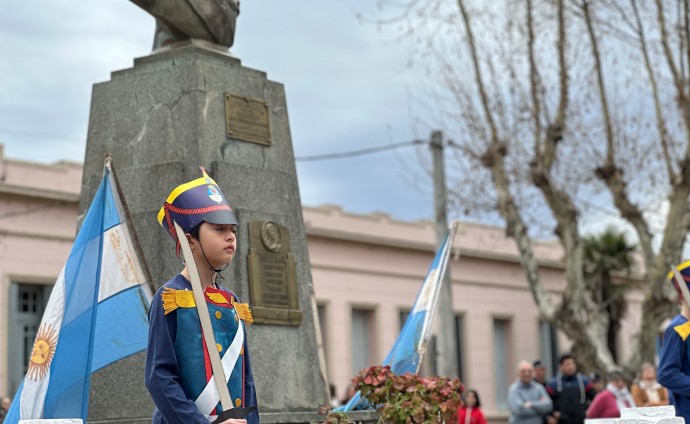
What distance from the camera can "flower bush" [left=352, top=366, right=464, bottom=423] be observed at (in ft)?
27.3

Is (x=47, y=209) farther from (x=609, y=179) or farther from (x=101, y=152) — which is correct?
(x=101, y=152)

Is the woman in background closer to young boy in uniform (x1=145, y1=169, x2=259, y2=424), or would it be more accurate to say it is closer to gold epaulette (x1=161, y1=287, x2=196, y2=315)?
young boy in uniform (x1=145, y1=169, x2=259, y2=424)

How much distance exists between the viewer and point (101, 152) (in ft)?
31.7

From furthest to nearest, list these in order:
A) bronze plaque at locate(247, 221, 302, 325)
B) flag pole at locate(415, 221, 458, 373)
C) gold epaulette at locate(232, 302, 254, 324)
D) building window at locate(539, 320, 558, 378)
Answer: building window at locate(539, 320, 558, 378) < flag pole at locate(415, 221, 458, 373) < bronze plaque at locate(247, 221, 302, 325) < gold epaulette at locate(232, 302, 254, 324)

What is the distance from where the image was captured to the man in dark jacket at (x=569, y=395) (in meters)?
18.1

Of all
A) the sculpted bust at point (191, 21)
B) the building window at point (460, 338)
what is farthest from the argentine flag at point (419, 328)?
the building window at point (460, 338)

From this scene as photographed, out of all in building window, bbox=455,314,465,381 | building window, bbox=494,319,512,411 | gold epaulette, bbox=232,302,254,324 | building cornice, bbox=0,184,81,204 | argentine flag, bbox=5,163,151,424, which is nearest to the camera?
gold epaulette, bbox=232,302,254,324

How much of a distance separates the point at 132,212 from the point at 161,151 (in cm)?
45

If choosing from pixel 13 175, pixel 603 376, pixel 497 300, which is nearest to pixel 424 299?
pixel 603 376

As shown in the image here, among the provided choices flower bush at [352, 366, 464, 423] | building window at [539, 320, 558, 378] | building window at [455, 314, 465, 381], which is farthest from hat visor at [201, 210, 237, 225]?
building window at [539, 320, 558, 378]

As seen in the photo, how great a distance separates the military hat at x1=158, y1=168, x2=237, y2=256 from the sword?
0.37ft

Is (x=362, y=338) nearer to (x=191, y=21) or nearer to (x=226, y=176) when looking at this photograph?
(x=191, y=21)

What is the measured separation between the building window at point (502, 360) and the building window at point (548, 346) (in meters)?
1.39

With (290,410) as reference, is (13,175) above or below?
above
